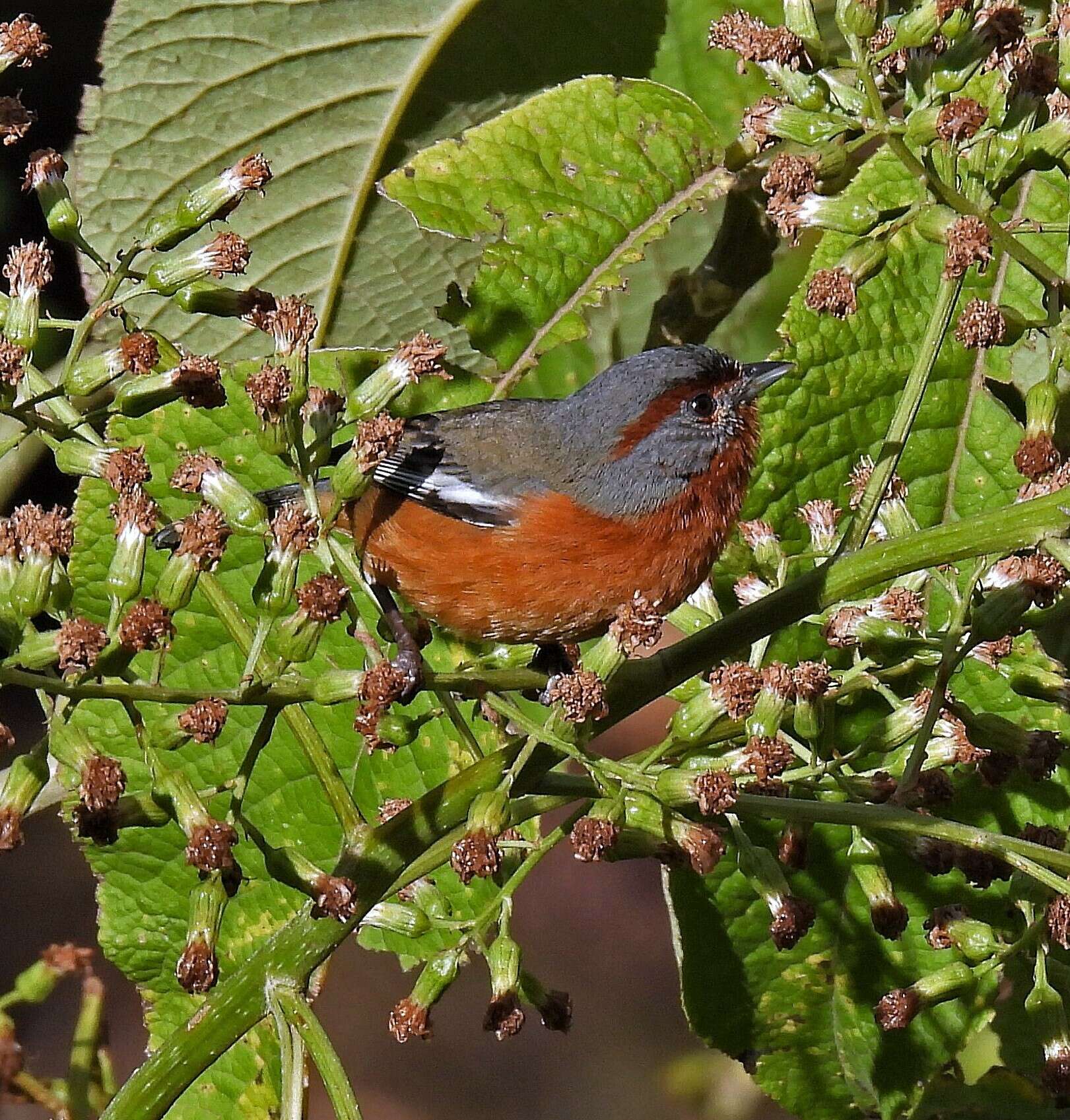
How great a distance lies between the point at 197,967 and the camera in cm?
230

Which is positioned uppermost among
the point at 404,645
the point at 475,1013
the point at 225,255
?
the point at 225,255

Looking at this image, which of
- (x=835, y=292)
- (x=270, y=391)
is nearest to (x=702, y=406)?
(x=835, y=292)

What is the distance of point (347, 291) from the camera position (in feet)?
12.5

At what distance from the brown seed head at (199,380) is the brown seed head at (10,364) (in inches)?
9.8

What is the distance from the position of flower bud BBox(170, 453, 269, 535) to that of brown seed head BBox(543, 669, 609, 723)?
0.57m

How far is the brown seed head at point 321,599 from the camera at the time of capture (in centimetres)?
246

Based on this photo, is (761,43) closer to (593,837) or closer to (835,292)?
(835,292)

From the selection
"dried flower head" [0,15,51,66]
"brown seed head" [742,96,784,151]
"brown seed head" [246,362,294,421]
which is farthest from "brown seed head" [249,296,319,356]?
"brown seed head" [742,96,784,151]

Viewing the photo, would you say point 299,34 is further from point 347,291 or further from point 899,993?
point 899,993

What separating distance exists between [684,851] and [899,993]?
61 centimetres

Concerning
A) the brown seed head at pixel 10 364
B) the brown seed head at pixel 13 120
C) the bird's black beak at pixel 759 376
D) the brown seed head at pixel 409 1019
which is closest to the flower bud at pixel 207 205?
the brown seed head at pixel 13 120

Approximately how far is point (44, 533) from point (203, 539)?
0.82ft

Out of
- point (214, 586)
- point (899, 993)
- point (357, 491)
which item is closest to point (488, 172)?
point (357, 491)

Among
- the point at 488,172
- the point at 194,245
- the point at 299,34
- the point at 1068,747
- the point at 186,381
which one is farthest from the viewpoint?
the point at 194,245
